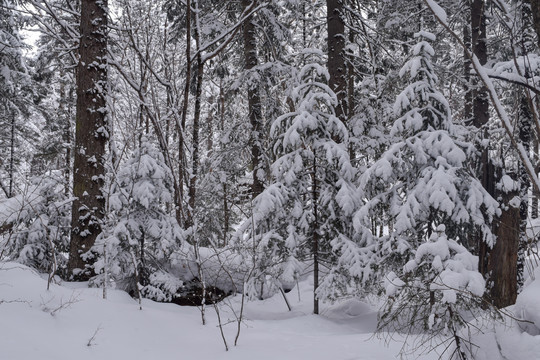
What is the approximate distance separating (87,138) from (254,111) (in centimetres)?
543

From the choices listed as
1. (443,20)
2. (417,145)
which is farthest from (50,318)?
(417,145)

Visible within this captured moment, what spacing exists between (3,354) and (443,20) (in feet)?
11.8

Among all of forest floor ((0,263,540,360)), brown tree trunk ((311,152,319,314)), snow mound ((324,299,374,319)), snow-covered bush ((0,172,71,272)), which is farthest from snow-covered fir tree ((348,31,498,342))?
snow-covered bush ((0,172,71,272))

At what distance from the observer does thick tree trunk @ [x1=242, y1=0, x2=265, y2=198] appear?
1045 cm

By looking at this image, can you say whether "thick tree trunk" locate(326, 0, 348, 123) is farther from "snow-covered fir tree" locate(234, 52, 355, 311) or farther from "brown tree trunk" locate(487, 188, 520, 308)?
"brown tree trunk" locate(487, 188, 520, 308)

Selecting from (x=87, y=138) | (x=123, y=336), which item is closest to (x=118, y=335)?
(x=123, y=336)

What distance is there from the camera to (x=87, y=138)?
20.2ft

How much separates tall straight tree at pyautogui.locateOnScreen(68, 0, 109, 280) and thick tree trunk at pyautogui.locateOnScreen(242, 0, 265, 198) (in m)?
4.70

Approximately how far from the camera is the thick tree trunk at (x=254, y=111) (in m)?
10.4

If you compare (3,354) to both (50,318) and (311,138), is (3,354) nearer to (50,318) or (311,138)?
(50,318)

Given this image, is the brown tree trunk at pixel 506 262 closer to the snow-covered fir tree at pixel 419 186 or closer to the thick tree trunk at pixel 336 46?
the snow-covered fir tree at pixel 419 186

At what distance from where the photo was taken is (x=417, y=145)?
218 inches

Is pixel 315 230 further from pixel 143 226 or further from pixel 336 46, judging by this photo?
pixel 336 46

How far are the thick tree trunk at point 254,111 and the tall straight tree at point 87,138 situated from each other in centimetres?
470
